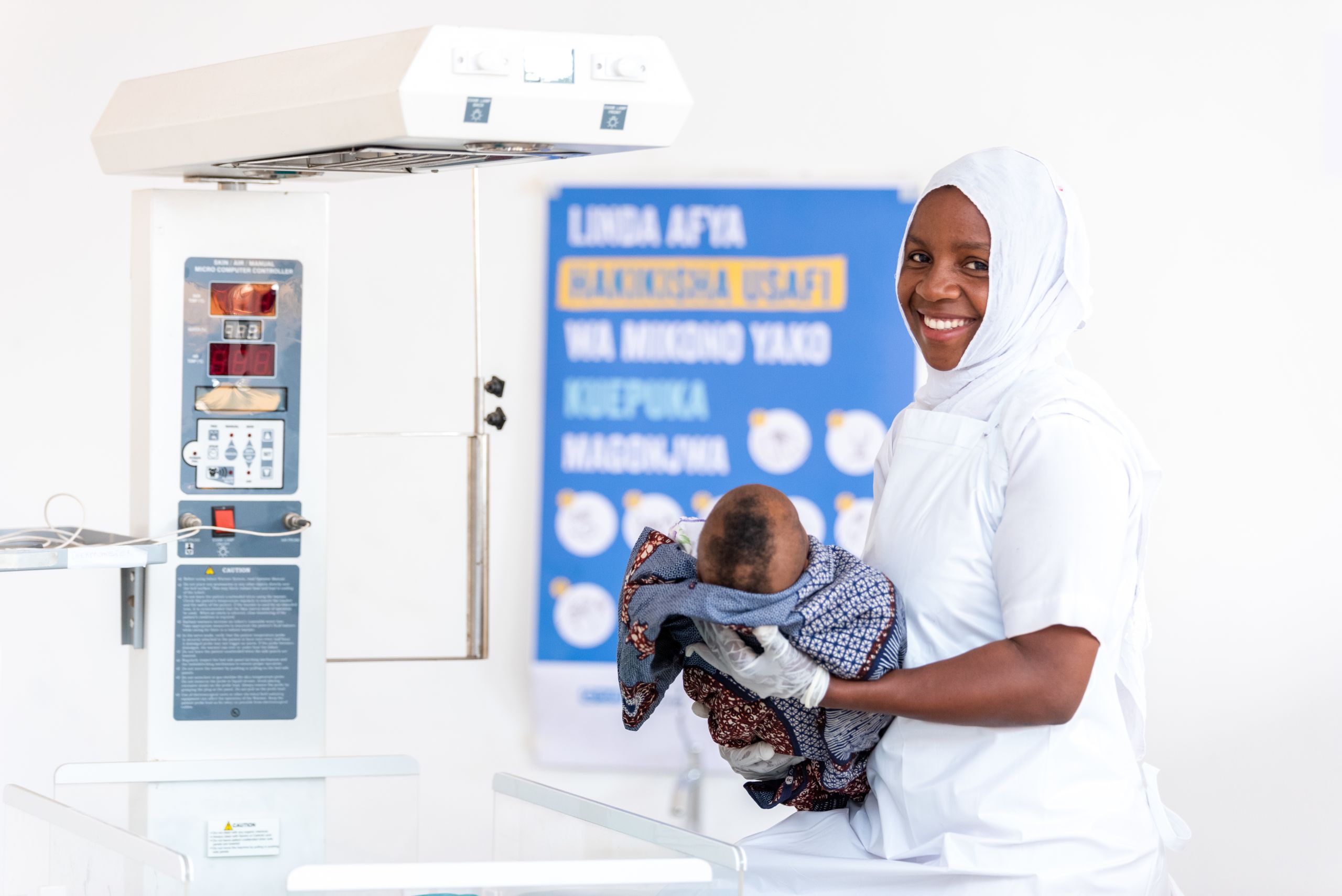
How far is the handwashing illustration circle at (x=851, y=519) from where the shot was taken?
10.3 feet

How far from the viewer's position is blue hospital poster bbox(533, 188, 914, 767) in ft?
10.3

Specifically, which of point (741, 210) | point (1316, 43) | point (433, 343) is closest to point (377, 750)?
point (433, 343)

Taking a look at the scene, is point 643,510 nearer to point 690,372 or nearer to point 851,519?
point 690,372

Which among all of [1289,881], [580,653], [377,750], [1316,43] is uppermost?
[1316,43]

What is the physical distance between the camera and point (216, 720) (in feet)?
6.43

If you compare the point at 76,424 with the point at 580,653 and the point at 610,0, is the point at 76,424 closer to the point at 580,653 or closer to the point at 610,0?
the point at 580,653

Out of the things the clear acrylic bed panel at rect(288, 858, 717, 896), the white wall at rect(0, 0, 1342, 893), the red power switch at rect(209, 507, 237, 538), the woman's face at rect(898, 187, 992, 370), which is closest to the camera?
the clear acrylic bed panel at rect(288, 858, 717, 896)

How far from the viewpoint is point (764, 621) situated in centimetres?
129

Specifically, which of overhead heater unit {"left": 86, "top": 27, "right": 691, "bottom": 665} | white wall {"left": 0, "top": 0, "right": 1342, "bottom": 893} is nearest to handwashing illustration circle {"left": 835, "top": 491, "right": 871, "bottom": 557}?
white wall {"left": 0, "top": 0, "right": 1342, "bottom": 893}

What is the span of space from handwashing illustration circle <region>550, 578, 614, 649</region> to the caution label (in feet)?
4.10

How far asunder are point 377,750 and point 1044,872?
86.7 inches

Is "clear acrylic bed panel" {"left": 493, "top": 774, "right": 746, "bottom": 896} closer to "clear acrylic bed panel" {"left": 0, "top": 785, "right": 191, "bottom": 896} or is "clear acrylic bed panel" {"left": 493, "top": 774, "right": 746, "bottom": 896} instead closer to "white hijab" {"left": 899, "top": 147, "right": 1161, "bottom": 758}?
"clear acrylic bed panel" {"left": 0, "top": 785, "right": 191, "bottom": 896}

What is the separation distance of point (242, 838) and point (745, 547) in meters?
1.10

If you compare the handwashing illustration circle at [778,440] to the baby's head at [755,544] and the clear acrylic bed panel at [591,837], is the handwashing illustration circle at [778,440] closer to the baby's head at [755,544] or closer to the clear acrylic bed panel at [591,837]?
the clear acrylic bed panel at [591,837]
